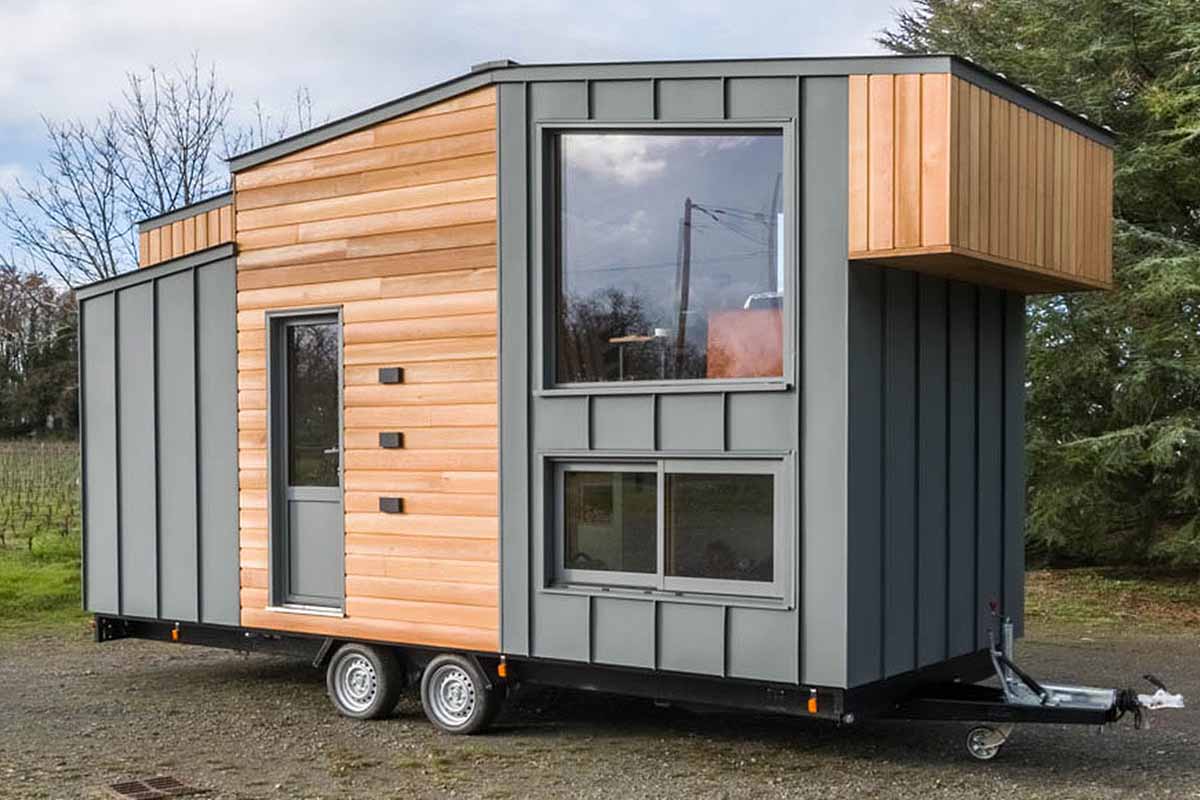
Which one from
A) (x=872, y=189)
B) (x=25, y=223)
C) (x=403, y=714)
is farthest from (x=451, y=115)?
(x=25, y=223)

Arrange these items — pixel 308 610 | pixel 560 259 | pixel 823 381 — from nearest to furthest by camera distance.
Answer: pixel 823 381 < pixel 560 259 < pixel 308 610

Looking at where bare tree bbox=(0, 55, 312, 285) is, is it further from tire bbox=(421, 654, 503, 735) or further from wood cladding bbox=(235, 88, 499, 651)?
tire bbox=(421, 654, 503, 735)

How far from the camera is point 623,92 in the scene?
6.81 m

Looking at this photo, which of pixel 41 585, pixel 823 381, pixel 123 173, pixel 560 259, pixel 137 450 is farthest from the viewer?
pixel 123 173

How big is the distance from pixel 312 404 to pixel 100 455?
75.5 inches

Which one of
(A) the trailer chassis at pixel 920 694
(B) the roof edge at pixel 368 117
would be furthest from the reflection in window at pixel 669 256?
(A) the trailer chassis at pixel 920 694

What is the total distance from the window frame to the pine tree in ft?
26.5

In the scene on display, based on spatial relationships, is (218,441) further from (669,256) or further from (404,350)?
(669,256)

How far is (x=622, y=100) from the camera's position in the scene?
681cm

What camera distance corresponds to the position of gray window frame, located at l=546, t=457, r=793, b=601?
250 inches

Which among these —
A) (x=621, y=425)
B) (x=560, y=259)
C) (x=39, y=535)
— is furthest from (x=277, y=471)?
(x=39, y=535)

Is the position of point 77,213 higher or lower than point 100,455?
higher

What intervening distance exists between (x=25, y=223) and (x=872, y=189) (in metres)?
13.1

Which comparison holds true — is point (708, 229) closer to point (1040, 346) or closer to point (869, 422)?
point (869, 422)
